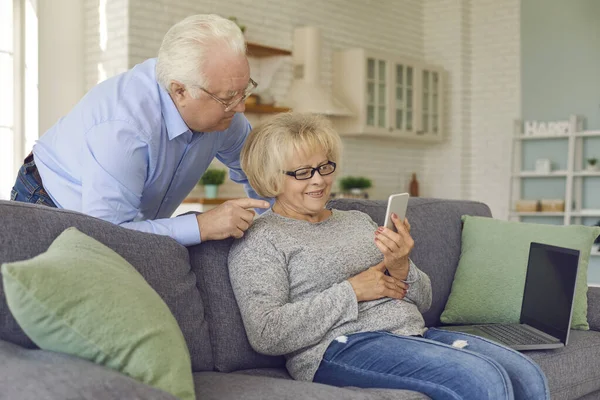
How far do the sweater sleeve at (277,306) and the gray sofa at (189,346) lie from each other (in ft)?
0.36

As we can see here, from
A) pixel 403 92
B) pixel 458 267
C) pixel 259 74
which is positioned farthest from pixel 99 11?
pixel 458 267

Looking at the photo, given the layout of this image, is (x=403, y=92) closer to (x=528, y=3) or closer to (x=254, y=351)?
(x=528, y=3)

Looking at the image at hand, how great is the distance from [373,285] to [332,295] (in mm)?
134

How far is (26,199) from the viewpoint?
250 centimetres

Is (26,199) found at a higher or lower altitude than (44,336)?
higher

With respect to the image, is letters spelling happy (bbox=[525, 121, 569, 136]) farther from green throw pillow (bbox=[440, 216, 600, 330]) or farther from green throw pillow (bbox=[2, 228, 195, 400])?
green throw pillow (bbox=[2, 228, 195, 400])

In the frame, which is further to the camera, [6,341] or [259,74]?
[259,74]

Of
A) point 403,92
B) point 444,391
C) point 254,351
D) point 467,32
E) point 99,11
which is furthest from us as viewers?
point 467,32

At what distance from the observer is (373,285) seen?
7.15 feet

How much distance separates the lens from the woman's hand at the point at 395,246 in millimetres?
2219

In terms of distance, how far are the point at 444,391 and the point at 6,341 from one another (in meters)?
1.04

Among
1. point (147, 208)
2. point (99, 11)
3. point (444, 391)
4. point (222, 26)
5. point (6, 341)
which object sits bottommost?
point (444, 391)

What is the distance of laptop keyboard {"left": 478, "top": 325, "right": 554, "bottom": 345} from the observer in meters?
2.52

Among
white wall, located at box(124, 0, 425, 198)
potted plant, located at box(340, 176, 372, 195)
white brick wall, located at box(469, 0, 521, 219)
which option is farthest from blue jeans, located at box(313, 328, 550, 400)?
white brick wall, located at box(469, 0, 521, 219)
